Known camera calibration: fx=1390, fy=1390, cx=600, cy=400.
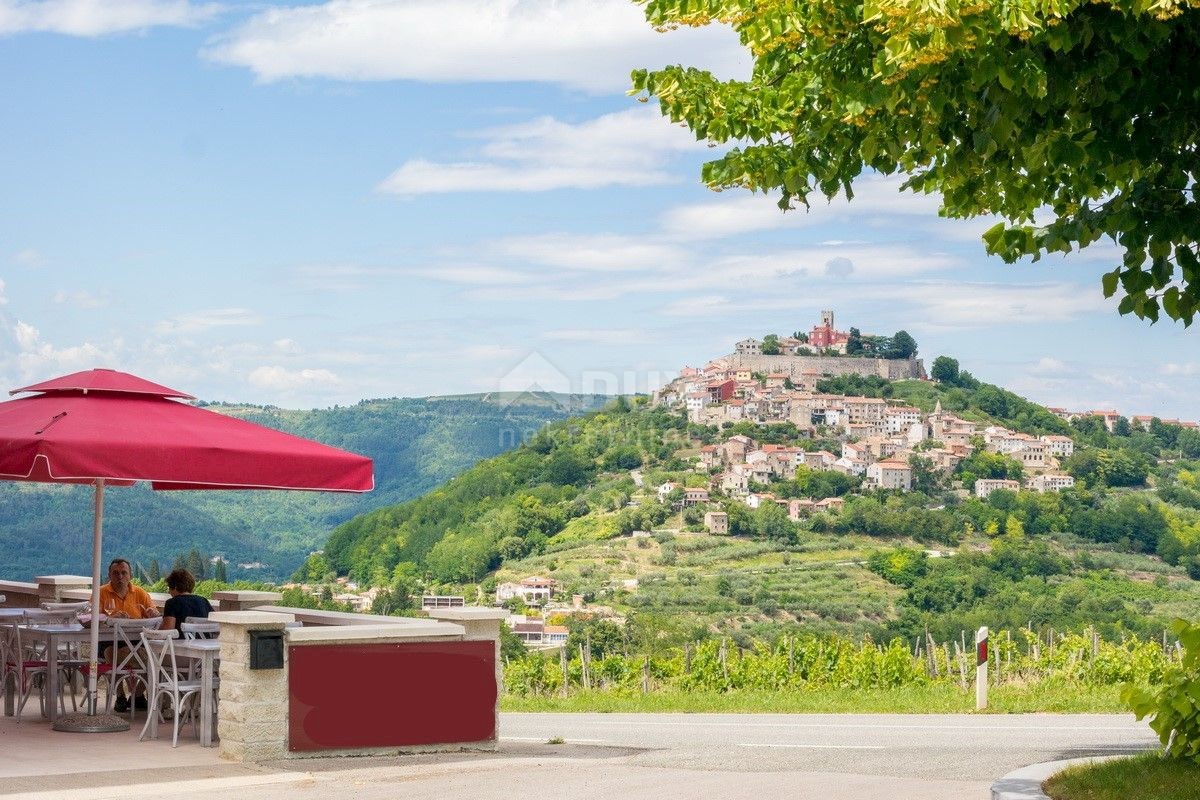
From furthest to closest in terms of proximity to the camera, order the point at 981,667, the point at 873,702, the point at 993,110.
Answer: the point at 873,702, the point at 981,667, the point at 993,110

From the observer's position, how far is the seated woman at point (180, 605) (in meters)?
11.2

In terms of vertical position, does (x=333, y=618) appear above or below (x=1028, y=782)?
above

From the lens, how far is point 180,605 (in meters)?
11.3

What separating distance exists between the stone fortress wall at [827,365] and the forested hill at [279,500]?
2276cm

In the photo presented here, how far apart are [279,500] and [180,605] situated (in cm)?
8406

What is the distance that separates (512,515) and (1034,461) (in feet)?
140

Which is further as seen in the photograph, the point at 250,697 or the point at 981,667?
the point at 981,667

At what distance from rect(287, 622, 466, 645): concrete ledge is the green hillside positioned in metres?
54.6

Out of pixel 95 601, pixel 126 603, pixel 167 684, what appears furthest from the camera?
pixel 126 603

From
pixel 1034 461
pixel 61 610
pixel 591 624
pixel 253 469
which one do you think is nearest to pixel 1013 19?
pixel 253 469

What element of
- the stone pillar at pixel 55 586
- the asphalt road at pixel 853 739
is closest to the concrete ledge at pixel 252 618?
the asphalt road at pixel 853 739

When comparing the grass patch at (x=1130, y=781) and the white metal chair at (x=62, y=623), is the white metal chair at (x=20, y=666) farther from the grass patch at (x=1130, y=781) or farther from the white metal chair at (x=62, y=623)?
the grass patch at (x=1130, y=781)

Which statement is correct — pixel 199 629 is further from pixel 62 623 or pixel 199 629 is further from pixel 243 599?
pixel 243 599

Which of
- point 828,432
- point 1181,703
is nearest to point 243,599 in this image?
point 1181,703
